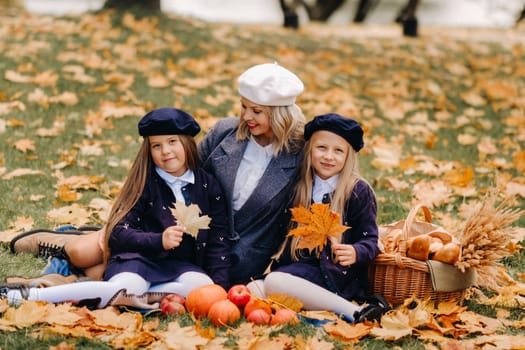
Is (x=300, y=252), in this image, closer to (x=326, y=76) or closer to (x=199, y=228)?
(x=199, y=228)

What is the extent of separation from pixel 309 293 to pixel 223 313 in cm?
48

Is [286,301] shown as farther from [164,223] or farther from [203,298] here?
[164,223]

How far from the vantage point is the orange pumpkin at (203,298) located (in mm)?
3207

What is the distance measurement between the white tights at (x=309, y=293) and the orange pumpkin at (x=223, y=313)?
30cm

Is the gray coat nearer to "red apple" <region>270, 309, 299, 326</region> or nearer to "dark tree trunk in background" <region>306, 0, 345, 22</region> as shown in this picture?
"red apple" <region>270, 309, 299, 326</region>

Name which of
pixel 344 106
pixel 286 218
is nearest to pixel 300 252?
pixel 286 218

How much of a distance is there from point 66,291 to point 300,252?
1.19 metres

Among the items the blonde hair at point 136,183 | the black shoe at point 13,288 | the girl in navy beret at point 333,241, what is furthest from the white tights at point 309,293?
the black shoe at point 13,288

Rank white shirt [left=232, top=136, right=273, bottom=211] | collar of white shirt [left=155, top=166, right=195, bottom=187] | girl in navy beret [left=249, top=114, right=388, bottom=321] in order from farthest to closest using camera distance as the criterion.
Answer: white shirt [left=232, top=136, right=273, bottom=211]
collar of white shirt [left=155, top=166, right=195, bottom=187]
girl in navy beret [left=249, top=114, right=388, bottom=321]

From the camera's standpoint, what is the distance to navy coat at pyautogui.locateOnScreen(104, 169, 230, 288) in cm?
342

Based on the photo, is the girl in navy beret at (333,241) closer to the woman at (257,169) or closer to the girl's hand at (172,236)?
the woman at (257,169)

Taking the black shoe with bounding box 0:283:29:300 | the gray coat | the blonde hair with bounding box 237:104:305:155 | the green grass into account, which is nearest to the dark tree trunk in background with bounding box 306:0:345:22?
the green grass

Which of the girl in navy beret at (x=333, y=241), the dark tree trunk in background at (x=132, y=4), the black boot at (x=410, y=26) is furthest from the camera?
the black boot at (x=410, y=26)

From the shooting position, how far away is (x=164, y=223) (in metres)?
3.52
